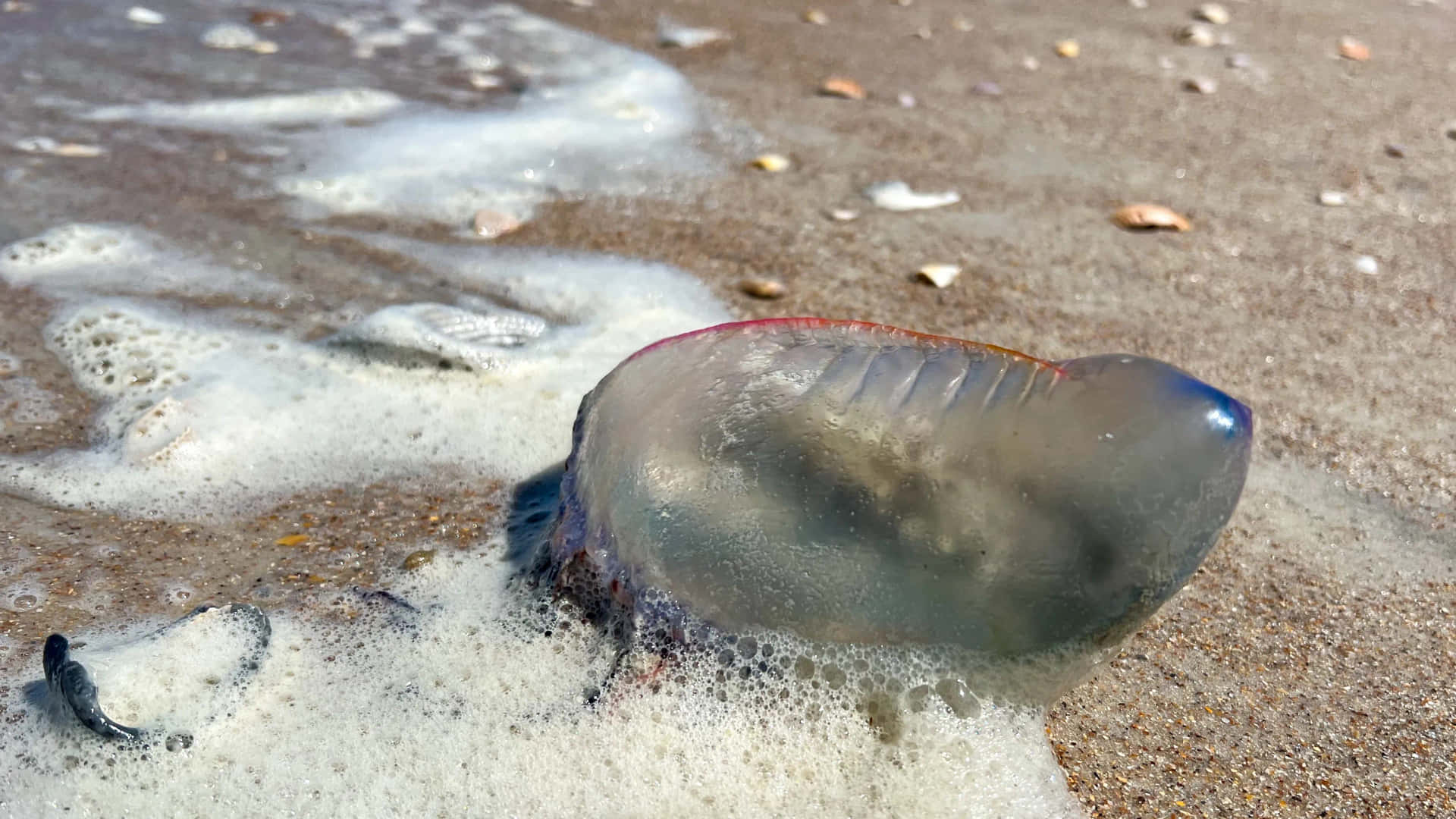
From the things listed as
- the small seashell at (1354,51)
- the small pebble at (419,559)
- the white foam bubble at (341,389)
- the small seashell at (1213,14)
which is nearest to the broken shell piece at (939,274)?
the white foam bubble at (341,389)

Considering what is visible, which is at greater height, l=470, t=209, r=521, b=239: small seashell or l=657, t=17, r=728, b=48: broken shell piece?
l=470, t=209, r=521, b=239: small seashell

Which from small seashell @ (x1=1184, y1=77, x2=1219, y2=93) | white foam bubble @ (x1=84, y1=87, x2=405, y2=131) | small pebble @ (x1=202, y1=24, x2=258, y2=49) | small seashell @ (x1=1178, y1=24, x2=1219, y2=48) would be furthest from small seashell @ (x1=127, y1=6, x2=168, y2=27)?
small seashell @ (x1=1178, y1=24, x2=1219, y2=48)

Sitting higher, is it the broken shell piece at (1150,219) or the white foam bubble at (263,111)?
the broken shell piece at (1150,219)

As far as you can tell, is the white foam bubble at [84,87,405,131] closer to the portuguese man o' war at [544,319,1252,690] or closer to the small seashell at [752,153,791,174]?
the small seashell at [752,153,791,174]

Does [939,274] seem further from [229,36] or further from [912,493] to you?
[229,36]

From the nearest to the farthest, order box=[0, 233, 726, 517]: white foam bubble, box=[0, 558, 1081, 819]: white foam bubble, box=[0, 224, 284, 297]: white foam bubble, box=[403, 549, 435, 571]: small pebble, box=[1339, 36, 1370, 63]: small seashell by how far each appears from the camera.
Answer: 1. box=[0, 558, 1081, 819]: white foam bubble
2. box=[403, 549, 435, 571]: small pebble
3. box=[0, 233, 726, 517]: white foam bubble
4. box=[0, 224, 284, 297]: white foam bubble
5. box=[1339, 36, 1370, 63]: small seashell

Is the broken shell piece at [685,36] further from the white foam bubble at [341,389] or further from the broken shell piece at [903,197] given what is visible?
the white foam bubble at [341,389]

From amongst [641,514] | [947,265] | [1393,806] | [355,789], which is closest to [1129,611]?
[1393,806]

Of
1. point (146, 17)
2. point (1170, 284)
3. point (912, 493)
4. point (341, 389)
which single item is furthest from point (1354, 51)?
point (146, 17)
